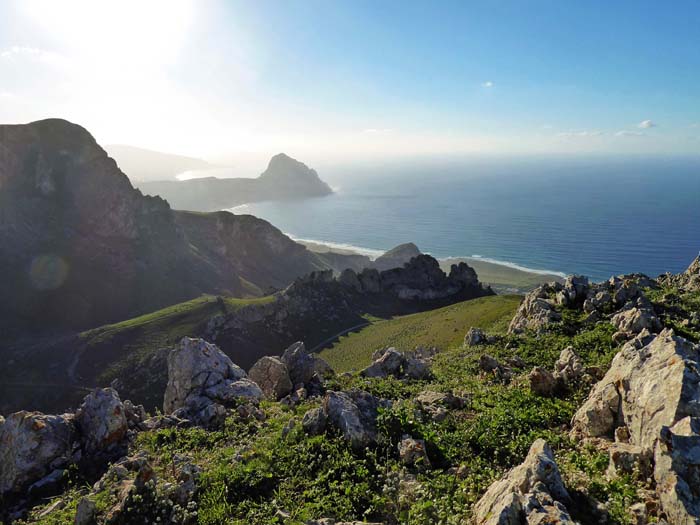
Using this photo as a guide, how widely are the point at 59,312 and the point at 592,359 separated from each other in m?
117

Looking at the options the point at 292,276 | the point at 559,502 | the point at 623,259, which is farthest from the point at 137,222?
the point at 623,259

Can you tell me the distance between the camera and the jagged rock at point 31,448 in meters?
13.8

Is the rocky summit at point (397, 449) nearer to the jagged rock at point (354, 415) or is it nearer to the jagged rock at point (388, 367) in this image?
the jagged rock at point (354, 415)

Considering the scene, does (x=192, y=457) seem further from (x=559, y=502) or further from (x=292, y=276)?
(x=292, y=276)

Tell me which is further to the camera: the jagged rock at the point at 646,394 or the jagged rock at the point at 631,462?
the jagged rock at the point at 646,394

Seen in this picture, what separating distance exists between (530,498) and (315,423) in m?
8.24

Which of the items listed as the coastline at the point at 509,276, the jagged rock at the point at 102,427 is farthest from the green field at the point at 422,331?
the coastline at the point at 509,276

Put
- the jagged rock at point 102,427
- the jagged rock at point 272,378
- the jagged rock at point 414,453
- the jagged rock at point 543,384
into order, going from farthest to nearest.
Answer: the jagged rock at point 272,378, the jagged rock at point 543,384, the jagged rock at point 102,427, the jagged rock at point 414,453

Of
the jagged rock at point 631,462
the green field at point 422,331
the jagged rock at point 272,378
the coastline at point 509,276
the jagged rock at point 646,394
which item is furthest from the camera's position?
the coastline at point 509,276

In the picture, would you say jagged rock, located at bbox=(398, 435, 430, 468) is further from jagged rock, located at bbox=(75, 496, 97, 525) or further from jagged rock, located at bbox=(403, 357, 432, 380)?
jagged rock, located at bbox=(403, 357, 432, 380)

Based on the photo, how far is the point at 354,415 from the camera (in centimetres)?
1362

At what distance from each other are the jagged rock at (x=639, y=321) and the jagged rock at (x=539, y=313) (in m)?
6.22

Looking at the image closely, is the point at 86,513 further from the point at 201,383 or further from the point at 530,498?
the point at 201,383

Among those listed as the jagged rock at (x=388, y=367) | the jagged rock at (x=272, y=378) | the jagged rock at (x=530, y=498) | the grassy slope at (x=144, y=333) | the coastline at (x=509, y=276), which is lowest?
the coastline at (x=509, y=276)
